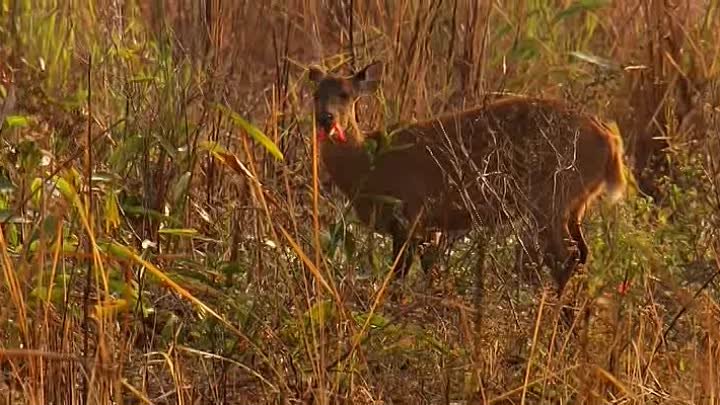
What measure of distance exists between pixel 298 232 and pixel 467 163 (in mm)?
728

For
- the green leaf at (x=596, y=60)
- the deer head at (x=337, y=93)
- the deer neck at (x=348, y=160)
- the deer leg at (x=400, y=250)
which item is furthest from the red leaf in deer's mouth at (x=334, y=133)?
the green leaf at (x=596, y=60)

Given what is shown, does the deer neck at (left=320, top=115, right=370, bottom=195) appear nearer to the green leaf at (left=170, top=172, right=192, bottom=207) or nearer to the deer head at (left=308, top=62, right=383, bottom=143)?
the deer head at (left=308, top=62, right=383, bottom=143)

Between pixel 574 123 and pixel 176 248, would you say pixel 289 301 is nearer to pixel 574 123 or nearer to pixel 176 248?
pixel 176 248

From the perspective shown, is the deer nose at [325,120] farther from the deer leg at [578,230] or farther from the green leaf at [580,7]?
the green leaf at [580,7]

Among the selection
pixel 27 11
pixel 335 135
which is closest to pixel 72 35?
pixel 27 11

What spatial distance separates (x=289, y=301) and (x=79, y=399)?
2.24ft

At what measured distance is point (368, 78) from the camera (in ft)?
19.1

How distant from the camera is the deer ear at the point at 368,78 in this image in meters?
5.77

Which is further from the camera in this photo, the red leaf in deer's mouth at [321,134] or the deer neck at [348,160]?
the deer neck at [348,160]

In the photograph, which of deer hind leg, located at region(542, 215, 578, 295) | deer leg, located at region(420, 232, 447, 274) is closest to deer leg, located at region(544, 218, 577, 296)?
deer hind leg, located at region(542, 215, 578, 295)

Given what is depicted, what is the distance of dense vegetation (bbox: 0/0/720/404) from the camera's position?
3812 millimetres

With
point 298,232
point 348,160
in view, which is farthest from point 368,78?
point 298,232

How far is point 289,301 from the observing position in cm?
420

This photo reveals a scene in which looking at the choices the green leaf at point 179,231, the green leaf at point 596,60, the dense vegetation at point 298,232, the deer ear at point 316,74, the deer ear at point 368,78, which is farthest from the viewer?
the green leaf at point 596,60
